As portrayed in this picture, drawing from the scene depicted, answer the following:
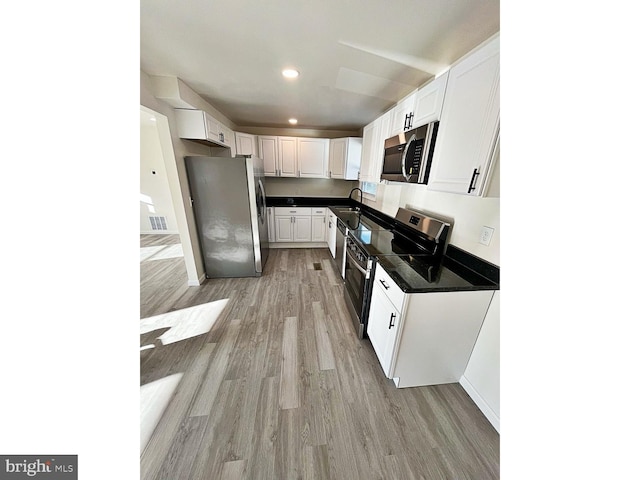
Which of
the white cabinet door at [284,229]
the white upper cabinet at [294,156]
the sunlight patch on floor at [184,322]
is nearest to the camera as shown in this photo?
the sunlight patch on floor at [184,322]

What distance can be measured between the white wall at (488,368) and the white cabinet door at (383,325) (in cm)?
57

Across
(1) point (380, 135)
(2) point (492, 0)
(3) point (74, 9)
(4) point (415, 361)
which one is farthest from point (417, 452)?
(1) point (380, 135)

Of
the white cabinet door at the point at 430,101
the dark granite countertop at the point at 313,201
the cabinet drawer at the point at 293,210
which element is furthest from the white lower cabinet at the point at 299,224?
the white cabinet door at the point at 430,101

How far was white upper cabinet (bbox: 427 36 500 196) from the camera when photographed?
1001 millimetres

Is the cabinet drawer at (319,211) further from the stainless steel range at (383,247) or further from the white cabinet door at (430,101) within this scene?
the white cabinet door at (430,101)

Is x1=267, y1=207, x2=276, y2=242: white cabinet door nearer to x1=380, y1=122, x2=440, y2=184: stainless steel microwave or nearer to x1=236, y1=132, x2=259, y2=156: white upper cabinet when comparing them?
x1=236, y1=132, x2=259, y2=156: white upper cabinet

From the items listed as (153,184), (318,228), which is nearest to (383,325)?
(318,228)

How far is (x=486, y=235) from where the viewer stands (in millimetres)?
1329

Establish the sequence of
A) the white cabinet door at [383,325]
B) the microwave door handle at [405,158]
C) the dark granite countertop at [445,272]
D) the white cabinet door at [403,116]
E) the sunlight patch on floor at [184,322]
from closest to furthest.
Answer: the dark granite countertop at [445,272]
the white cabinet door at [383,325]
the microwave door handle at [405,158]
the white cabinet door at [403,116]
the sunlight patch on floor at [184,322]

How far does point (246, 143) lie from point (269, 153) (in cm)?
41

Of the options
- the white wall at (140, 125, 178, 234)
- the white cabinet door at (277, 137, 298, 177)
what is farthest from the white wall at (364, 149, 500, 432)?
the white wall at (140, 125, 178, 234)

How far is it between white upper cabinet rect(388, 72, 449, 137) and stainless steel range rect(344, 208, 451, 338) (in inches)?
30.4

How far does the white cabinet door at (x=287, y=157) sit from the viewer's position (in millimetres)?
3830

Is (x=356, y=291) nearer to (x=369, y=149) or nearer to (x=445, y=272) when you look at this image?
(x=445, y=272)
